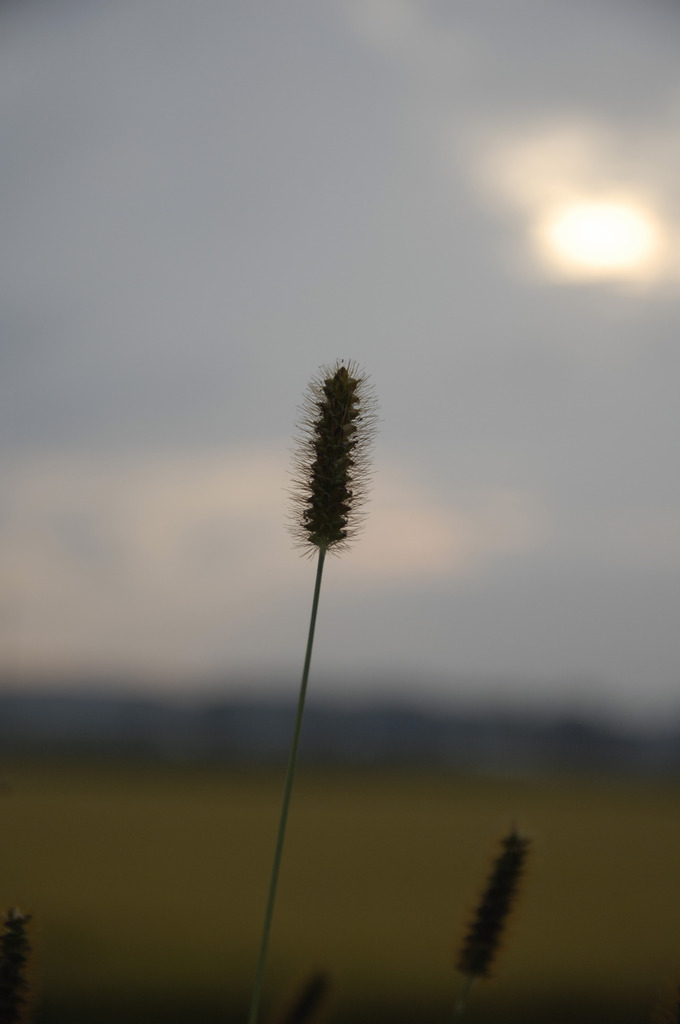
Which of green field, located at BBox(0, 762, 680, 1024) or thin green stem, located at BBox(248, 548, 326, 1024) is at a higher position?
thin green stem, located at BBox(248, 548, 326, 1024)

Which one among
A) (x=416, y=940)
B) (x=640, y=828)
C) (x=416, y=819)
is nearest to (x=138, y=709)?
(x=416, y=819)

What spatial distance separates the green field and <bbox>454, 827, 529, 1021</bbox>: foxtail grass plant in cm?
288

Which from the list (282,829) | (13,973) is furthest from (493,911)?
(13,973)

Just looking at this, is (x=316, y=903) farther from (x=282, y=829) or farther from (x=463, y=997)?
(x=282, y=829)

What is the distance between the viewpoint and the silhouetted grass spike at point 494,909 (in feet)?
10.8

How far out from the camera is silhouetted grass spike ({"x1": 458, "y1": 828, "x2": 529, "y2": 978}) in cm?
330

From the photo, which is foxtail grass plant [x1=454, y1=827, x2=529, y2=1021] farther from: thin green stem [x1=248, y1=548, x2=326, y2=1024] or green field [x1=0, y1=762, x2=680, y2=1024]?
green field [x1=0, y1=762, x2=680, y2=1024]

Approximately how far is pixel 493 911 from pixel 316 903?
67.3 feet

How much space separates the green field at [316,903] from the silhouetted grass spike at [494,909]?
288 cm

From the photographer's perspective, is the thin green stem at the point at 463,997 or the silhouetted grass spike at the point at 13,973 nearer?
the silhouetted grass spike at the point at 13,973

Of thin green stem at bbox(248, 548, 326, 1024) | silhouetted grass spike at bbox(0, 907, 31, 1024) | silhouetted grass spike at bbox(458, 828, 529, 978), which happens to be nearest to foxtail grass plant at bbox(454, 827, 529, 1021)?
silhouetted grass spike at bbox(458, 828, 529, 978)

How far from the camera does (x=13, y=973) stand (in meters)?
2.66

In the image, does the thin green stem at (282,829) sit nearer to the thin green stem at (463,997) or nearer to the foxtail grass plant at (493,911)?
the thin green stem at (463,997)

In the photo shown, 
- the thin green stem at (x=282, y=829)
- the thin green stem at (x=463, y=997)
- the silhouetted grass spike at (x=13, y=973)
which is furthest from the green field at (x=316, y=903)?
the thin green stem at (x=282, y=829)
